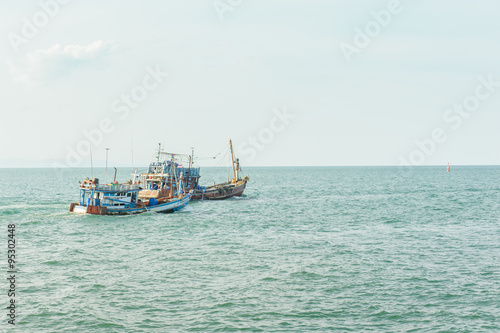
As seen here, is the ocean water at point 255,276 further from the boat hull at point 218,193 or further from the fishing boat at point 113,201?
the boat hull at point 218,193

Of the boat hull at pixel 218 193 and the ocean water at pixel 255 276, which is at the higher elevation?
the boat hull at pixel 218 193

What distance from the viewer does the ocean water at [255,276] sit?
23281mm

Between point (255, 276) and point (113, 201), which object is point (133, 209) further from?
point (255, 276)

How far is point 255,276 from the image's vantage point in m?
30.8

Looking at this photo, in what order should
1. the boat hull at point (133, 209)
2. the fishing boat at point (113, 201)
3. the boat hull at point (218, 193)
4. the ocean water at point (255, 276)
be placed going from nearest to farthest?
the ocean water at point (255, 276) → the fishing boat at point (113, 201) → the boat hull at point (133, 209) → the boat hull at point (218, 193)

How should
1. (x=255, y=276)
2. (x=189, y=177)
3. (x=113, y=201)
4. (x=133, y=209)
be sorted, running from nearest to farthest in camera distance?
(x=255, y=276), (x=113, y=201), (x=133, y=209), (x=189, y=177)

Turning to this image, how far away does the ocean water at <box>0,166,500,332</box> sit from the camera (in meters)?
23.3

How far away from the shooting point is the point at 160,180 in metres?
75.6

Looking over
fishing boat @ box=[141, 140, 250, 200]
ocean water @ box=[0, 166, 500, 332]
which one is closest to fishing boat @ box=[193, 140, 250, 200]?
fishing boat @ box=[141, 140, 250, 200]

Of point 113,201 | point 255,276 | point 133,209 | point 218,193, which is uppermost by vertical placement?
point 113,201

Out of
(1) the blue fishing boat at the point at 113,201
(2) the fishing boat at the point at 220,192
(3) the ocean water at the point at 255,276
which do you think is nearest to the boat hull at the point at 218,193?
(2) the fishing boat at the point at 220,192

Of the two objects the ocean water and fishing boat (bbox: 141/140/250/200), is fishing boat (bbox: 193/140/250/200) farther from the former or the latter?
the ocean water

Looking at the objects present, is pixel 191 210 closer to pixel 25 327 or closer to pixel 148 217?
pixel 148 217

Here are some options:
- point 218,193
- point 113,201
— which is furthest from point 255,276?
point 218,193
